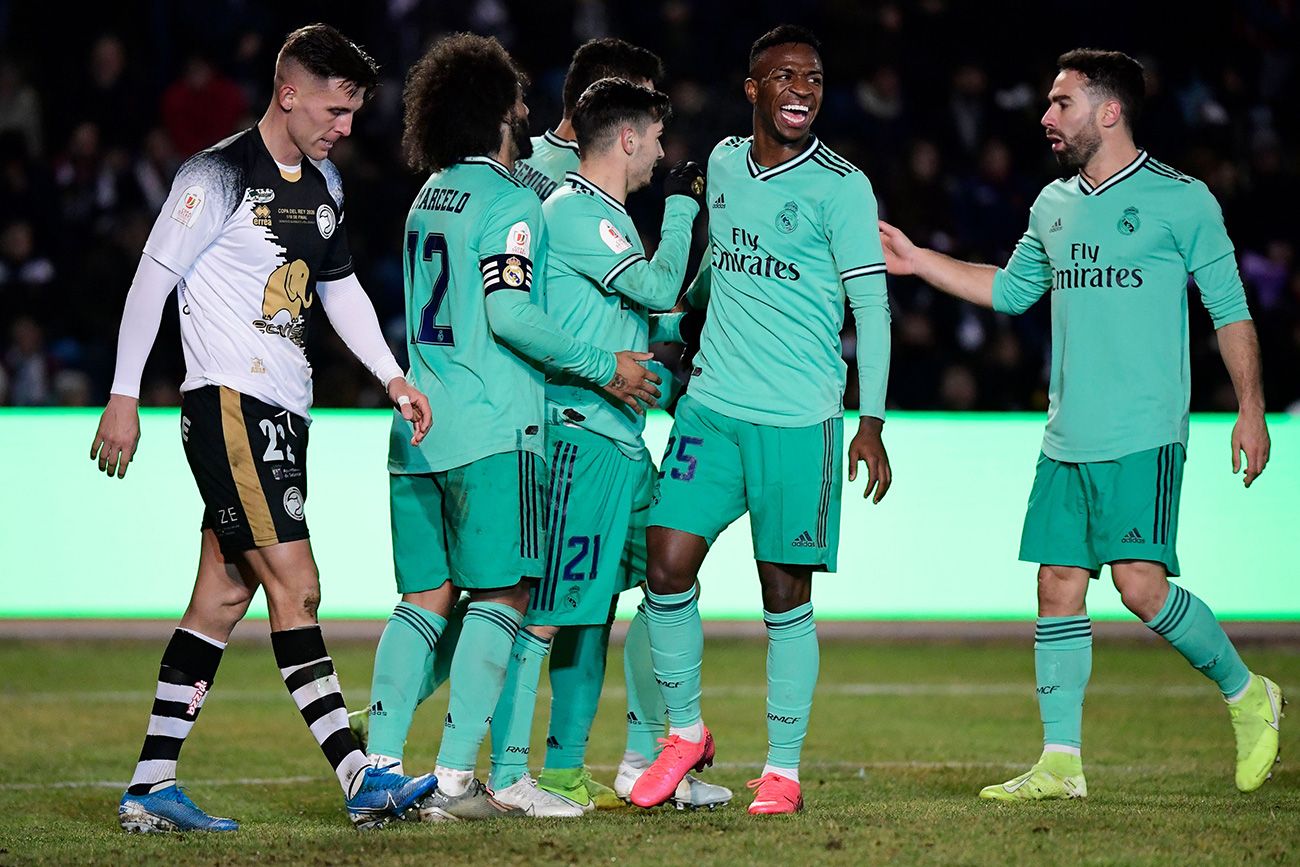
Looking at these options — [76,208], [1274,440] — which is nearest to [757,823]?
[1274,440]

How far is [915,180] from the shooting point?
12.8 m

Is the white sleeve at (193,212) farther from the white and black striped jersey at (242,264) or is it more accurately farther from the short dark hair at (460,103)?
the short dark hair at (460,103)

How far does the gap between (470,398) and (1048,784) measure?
7.74 feet

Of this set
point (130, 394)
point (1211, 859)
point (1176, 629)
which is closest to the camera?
point (1211, 859)

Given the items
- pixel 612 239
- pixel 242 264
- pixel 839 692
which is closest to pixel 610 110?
pixel 612 239

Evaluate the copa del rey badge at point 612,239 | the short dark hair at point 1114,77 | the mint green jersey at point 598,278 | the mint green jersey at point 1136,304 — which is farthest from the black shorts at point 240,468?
the short dark hair at point 1114,77

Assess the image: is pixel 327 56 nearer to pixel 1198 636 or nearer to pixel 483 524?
pixel 483 524

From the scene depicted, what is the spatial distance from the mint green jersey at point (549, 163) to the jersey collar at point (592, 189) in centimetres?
60

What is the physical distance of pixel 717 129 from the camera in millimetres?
13234

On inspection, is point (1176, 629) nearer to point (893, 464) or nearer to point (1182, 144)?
point (893, 464)

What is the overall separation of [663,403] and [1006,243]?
743 cm

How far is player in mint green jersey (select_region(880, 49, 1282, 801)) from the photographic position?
18.9 ft

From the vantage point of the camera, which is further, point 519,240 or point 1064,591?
point 1064,591

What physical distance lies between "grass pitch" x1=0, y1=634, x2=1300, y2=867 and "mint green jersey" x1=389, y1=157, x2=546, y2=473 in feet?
3.91
